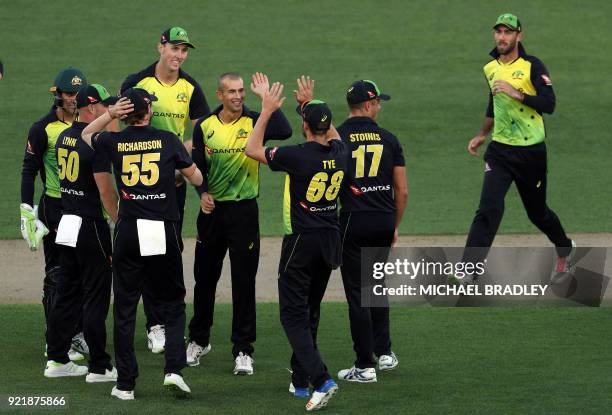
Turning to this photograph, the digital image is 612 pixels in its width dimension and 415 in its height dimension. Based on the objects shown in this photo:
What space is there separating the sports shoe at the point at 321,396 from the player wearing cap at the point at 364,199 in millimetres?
→ 871

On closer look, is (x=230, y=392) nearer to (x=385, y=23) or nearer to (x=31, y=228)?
(x=31, y=228)

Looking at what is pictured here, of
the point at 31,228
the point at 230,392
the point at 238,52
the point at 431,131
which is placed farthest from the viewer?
the point at 238,52

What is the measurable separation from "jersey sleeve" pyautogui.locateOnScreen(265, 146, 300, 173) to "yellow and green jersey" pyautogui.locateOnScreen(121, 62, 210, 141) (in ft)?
6.44

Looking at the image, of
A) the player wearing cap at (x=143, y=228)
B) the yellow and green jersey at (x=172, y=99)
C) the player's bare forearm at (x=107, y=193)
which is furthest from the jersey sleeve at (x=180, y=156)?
the yellow and green jersey at (x=172, y=99)

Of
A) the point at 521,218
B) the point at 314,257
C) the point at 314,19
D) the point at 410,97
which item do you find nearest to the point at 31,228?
the point at 314,257

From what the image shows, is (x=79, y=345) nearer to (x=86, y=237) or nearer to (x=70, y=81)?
(x=86, y=237)

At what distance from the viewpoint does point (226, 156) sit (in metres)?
9.98

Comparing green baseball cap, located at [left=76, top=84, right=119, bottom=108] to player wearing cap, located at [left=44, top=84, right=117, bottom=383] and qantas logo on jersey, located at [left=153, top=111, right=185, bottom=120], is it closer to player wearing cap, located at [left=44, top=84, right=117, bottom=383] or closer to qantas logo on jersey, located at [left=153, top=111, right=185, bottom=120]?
player wearing cap, located at [left=44, top=84, right=117, bottom=383]

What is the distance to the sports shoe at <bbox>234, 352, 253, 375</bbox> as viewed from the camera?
9.79 meters

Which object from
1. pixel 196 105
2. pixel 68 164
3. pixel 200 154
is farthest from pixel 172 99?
pixel 68 164

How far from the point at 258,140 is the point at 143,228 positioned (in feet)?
3.48

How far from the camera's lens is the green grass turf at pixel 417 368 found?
28.8ft

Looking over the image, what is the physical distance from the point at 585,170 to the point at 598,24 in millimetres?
7166

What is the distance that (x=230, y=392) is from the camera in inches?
363
